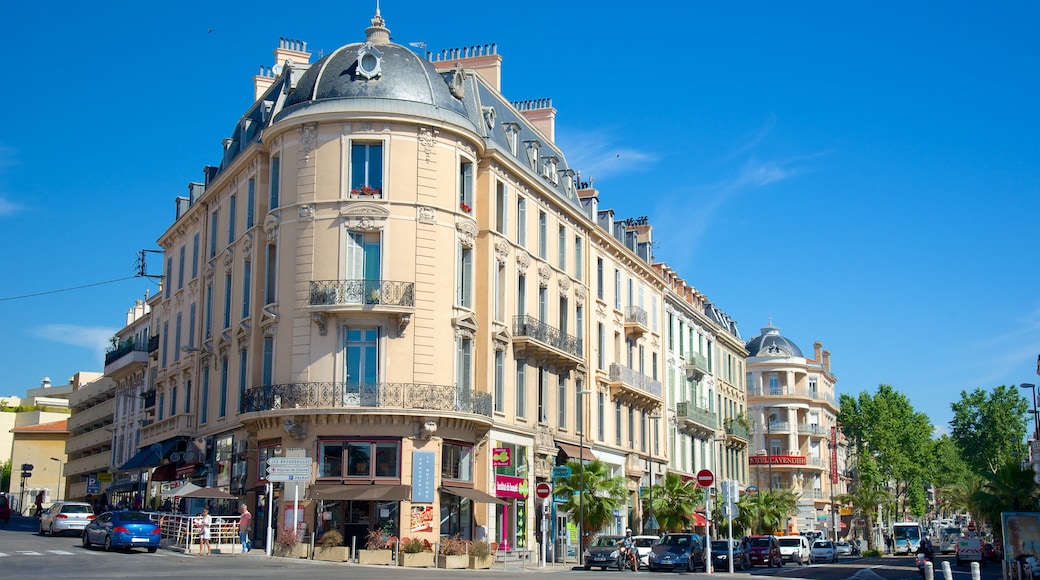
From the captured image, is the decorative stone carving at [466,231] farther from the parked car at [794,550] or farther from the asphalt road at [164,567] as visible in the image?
the parked car at [794,550]

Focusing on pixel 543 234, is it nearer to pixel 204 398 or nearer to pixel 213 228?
pixel 213 228

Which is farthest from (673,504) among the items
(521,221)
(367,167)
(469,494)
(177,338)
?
(177,338)

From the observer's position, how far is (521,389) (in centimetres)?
4319

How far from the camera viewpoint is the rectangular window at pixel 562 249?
48094 millimetres

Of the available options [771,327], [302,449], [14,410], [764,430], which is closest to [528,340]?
[302,449]

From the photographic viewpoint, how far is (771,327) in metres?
100

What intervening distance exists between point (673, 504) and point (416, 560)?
24268 millimetres

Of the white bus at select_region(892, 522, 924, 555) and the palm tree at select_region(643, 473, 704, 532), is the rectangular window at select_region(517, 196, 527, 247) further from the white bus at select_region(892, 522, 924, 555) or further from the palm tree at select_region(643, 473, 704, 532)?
the white bus at select_region(892, 522, 924, 555)

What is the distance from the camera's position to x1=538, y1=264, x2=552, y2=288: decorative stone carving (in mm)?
45656

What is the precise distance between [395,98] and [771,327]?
6864 cm

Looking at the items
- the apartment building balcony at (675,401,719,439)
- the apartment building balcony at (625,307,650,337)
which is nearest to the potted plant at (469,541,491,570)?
the apartment building balcony at (625,307,650,337)

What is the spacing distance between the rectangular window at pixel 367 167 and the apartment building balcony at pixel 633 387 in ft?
63.2

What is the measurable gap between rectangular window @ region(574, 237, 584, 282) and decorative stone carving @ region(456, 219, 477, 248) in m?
10.9

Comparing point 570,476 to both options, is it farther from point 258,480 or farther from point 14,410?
point 14,410
